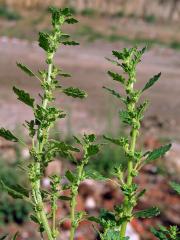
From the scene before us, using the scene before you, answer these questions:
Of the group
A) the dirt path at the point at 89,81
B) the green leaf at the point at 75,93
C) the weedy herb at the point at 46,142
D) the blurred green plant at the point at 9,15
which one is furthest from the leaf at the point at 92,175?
the blurred green plant at the point at 9,15

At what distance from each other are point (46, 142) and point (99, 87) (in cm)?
1217

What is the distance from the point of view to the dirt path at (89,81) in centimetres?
1077

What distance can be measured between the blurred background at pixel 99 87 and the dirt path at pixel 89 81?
2cm

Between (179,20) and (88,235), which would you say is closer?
(88,235)

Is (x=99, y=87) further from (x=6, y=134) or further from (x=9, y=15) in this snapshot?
(x=6, y=134)

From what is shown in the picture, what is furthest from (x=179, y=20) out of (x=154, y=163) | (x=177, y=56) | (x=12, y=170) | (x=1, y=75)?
(x=12, y=170)

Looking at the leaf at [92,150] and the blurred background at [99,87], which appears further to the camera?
the blurred background at [99,87]

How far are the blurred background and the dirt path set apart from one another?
0.02 m

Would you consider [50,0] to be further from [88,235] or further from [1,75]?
[88,235]

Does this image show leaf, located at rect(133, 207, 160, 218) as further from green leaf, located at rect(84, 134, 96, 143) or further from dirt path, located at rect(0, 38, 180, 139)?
dirt path, located at rect(0, 38, 180, 139)

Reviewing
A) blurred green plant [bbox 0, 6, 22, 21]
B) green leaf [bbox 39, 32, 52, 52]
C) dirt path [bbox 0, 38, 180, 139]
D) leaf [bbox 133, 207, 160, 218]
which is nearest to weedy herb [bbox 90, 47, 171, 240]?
leaf [bbox 133, 207, 160, 218]

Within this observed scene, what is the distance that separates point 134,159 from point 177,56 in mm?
17008

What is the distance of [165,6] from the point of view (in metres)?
25.8

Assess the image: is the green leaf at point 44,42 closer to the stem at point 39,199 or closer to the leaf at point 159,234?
the stem at point 39,199
